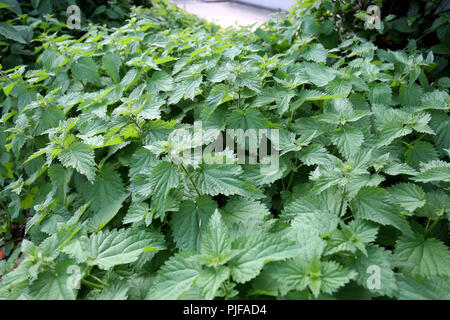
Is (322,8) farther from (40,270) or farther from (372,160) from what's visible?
(40,270)

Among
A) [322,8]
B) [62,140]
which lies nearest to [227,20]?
[322,8]

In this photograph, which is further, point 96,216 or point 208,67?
point 208,67

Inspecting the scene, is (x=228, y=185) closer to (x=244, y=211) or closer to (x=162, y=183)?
(x=244, y=211)

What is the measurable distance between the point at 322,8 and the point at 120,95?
181 cm

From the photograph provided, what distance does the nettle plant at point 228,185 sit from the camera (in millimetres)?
936

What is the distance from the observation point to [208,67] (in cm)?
185

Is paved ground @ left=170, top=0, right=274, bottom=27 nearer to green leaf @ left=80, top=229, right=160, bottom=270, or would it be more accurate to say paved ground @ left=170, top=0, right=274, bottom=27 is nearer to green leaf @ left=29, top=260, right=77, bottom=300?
green leaf @ left=80, top=229, right=160, bottom=270

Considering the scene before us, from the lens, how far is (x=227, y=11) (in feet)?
25.8

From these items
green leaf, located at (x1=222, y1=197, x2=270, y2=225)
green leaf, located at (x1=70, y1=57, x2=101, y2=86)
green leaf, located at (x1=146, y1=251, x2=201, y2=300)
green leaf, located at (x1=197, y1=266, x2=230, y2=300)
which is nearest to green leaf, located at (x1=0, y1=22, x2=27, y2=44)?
green leaf, located at (x1=70, y1=57, x2=101, y2=86)

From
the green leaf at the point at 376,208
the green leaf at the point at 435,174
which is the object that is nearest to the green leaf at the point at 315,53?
the green leaf at the point at 435,174

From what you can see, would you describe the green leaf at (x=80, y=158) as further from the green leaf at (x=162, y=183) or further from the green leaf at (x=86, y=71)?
the green leaf at (x=86, y=71)

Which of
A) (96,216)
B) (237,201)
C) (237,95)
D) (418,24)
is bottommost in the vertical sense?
(96,216)

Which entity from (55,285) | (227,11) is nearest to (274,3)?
(227,11)

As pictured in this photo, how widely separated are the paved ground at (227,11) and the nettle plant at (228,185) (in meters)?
5.38
